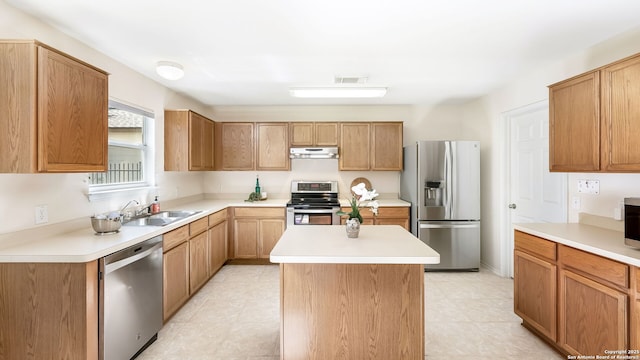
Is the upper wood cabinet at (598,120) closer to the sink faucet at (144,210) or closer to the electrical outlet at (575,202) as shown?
the electrical outlet at (575,202)

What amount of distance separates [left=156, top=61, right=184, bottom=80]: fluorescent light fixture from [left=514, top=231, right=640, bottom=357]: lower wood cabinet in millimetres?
3514

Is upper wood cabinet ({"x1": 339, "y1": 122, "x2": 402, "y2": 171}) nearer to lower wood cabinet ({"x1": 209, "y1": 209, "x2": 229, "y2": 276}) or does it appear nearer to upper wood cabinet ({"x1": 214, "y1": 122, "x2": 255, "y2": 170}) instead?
upper wood cabinet ({"x1": 214, "y1": 122, "x2": 255, "y2": 170})

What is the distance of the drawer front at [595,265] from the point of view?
65.0 inches

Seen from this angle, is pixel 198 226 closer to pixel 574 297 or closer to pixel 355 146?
pixel 355 146

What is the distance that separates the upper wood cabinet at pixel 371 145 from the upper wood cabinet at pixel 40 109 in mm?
3212

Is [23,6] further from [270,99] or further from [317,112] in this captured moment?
[317,112]

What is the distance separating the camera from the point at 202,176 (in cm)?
475

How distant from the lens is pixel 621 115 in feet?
6.20

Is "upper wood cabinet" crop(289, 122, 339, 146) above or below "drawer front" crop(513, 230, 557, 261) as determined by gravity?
above

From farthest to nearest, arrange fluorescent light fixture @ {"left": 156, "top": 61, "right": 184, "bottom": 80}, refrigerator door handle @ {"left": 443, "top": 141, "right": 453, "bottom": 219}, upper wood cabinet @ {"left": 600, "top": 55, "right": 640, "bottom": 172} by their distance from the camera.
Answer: refrigerator door handle @ {"left": 443, "top": 141, "right": 453, "bottom": 219}
fluorescent light fixture @ {"left": 156, "top": 61, "right": 184, "bottom": 80}
upper wood cabinet @ {"left": 600, "top": 55, "right": 640, "bottom": 172}

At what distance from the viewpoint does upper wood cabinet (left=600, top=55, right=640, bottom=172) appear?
181cm

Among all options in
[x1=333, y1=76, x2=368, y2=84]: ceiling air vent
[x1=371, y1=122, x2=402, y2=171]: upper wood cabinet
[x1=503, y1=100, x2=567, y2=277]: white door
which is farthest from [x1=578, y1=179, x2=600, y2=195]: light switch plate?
[x1=333, y1=76, x2=368, y2=84]: ceiling air vent

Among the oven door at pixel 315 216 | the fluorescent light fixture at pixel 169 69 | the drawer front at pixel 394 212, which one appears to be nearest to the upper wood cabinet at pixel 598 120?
the drawer front at pixel 394 212

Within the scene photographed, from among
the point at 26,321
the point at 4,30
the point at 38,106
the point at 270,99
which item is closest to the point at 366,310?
the point at 26,321
